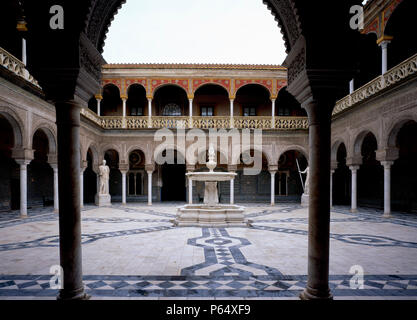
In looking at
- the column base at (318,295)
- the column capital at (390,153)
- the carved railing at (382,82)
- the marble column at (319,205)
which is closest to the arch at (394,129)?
the column capital at (390,153)

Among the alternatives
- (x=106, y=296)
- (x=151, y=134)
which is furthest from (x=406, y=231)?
(x=151, y=134)

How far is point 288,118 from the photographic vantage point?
17797 mm

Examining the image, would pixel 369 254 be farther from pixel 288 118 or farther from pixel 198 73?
pixel 198 73

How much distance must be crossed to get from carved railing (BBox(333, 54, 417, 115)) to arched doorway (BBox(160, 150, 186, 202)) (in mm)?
12247

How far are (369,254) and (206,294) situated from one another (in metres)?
3.90

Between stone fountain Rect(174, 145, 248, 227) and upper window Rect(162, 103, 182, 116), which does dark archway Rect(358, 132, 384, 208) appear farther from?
upper window Rect(162, 103, 182, 116)

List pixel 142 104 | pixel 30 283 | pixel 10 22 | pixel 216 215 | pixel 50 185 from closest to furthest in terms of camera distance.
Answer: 1. pixel 30 283
2. pixel 216 215
3. pixel 10 22
4. pixel 50 185
5. pixel 142 104

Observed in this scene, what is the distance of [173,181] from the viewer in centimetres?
2219

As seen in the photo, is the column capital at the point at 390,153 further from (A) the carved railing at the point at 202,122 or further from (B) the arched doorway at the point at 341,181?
(B) the arched doorway at the point at 341,181

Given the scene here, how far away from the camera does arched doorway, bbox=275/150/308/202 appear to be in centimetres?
2000

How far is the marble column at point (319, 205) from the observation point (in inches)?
116

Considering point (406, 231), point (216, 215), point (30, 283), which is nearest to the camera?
point (30, 283)

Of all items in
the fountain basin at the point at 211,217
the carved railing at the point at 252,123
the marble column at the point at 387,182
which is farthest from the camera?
the carved railing at the point at 252,123

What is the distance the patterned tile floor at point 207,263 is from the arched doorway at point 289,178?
1175 centimetres
